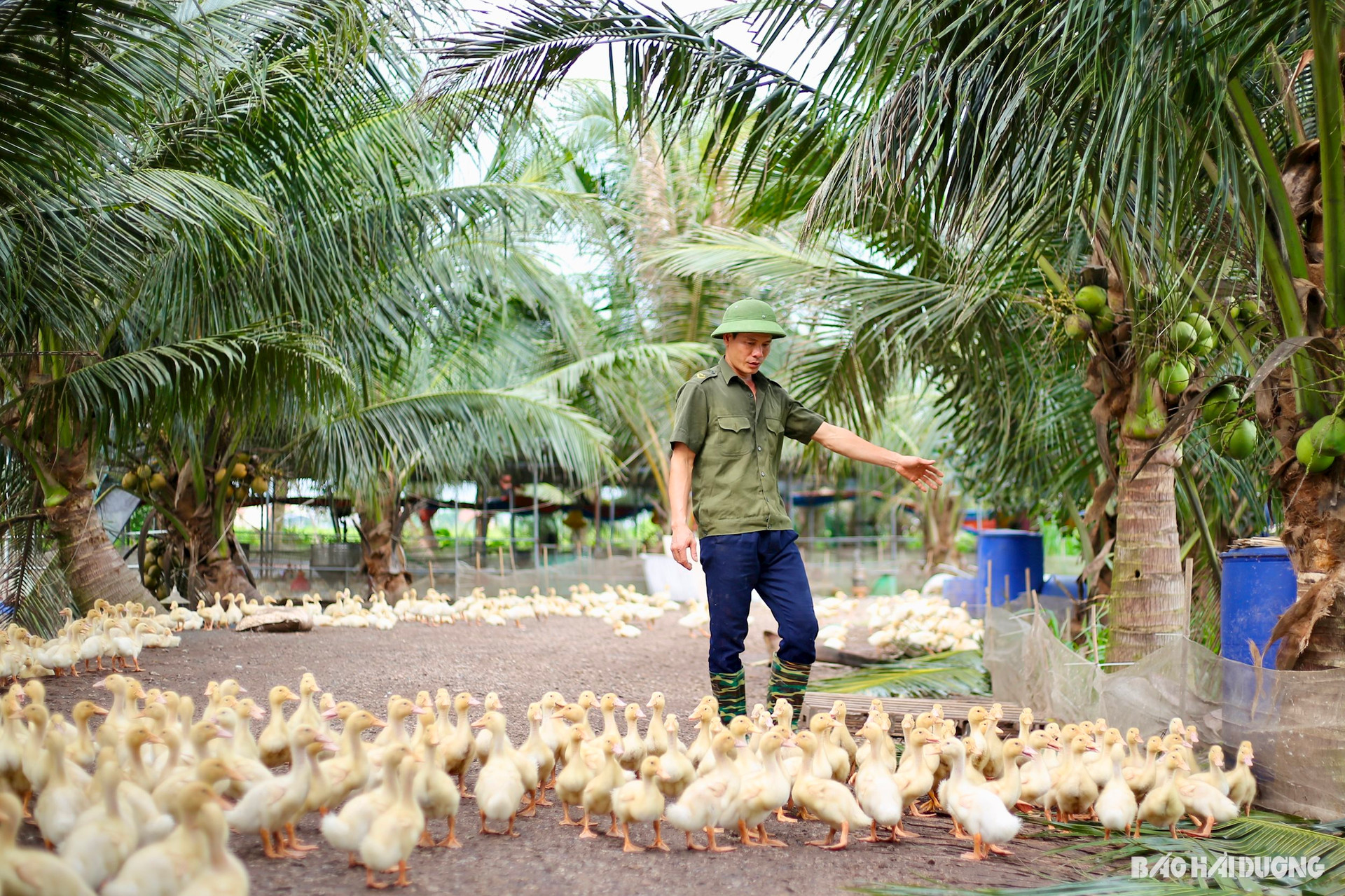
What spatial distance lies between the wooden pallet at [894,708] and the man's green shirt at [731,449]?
1.29 m

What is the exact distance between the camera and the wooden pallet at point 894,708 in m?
5.89

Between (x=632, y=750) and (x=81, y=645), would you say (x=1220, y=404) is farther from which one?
(x=81, y=645)

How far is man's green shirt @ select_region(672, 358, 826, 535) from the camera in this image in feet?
16.6

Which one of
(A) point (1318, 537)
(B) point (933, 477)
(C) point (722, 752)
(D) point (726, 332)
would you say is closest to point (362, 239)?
(D) point (726, 332)

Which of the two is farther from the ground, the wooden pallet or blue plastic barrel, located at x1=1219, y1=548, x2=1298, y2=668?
blue plastic barrel, located at x1=1219, y1=548, x2=1298, y2=668

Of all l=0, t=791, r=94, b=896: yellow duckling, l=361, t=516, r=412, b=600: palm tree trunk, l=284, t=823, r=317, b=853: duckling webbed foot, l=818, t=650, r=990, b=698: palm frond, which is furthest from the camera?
l=361, t=516, r=412, b=600: palm tree trunk

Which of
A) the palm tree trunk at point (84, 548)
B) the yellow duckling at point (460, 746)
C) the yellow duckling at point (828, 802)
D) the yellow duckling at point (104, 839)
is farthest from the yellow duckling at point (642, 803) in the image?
the palm tree trunk at point (84, 548)

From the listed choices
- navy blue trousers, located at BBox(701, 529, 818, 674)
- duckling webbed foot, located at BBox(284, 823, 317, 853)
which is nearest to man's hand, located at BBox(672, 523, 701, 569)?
navy blue trousers, located at BBox(701, 529, 818, 674)

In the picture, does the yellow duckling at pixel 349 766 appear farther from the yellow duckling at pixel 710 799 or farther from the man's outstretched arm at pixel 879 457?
the man's outstretched arm at pixel 879 457

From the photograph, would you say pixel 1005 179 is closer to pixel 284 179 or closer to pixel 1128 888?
pixel 1128 888

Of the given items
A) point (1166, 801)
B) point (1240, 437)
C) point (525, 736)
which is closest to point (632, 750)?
point (525, 736)

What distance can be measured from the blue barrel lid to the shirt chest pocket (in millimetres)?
2428

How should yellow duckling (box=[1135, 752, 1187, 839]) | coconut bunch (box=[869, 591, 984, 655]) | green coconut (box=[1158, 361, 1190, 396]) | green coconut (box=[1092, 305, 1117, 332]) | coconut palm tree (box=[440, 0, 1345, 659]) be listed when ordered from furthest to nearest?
coconut bunch (box=[869, 591, 984, 655]) → green coconut (box=[1092, 305, 1117, 332]) → green coconut (box=[1158, 361, 1190, 396]) → yellow duckling (box=[1135, 752, 1187, 839]) → coconut palm tree (box=[440, 0, 1345, 659])

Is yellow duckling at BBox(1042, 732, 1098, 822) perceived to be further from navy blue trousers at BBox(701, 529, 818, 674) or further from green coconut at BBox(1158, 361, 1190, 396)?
green coconut at BBox(1158, 361, 1190, 396)
